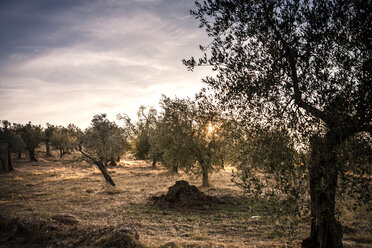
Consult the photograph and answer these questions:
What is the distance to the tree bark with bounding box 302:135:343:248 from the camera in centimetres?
625

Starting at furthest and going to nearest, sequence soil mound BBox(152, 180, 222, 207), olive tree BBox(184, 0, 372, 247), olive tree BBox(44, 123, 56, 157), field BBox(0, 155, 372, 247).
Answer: olive tree BBox(44, 123, 56, 157)
soil mound BBox(152, 180, 222, 207)
field BBox(0, 155, 372, 247)
olive tree BBox(184, 0, 372, 247)

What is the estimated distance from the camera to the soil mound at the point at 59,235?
8.70 m

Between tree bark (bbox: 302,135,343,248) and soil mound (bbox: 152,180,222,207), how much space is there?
11.1 m

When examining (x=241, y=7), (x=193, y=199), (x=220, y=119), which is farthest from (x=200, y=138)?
(x=241, y=7)

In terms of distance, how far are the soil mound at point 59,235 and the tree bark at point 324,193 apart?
638 cm

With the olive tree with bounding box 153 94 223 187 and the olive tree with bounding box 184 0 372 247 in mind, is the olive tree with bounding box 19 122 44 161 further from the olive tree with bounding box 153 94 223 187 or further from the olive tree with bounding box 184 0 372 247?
the olive tree with bounding box 184 0 372 247

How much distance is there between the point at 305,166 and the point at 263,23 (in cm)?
474

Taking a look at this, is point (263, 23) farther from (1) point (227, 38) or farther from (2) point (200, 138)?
(2) point (200, 138)

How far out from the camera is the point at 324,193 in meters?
7.80

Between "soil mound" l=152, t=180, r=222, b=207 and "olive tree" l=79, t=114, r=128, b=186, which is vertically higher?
"olive tree" l=79, t=114, r=128, b=186

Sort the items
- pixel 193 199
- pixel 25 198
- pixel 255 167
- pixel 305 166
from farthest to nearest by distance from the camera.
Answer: pixel 25 198 → pixel 193 199 → pixel 255 167 → pixel 305 166

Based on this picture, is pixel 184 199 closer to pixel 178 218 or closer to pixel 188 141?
pixel 178 218

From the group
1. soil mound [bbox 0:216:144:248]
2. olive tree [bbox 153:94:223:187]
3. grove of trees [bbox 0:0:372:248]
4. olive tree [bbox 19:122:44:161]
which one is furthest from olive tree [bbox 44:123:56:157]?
grove of trees [bbox 0:0:372:248]

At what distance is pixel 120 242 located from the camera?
8508 mm
